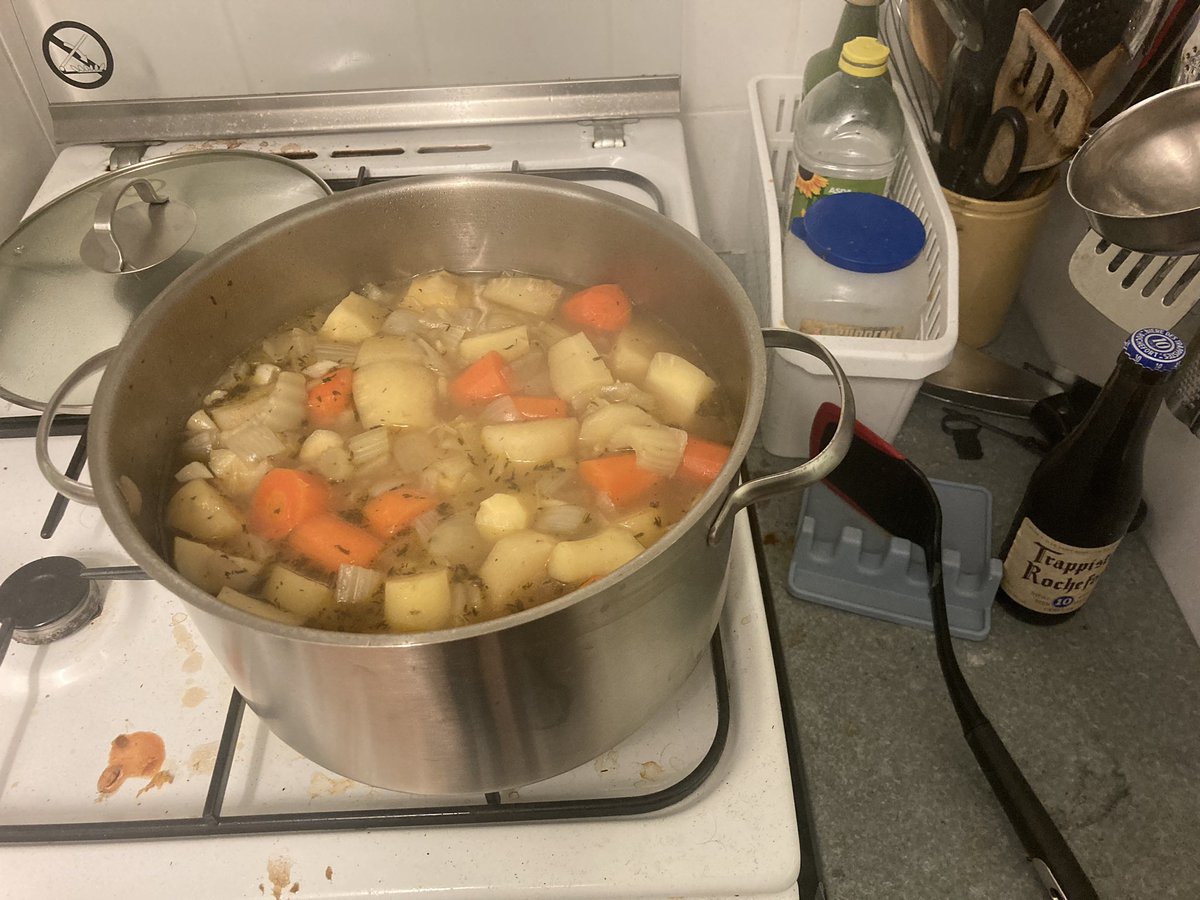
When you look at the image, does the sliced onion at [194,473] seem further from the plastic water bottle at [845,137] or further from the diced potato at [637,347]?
the plastic water bottle at [845,137]

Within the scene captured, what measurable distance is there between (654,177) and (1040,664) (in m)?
0.70

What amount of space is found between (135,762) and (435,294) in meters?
0.50

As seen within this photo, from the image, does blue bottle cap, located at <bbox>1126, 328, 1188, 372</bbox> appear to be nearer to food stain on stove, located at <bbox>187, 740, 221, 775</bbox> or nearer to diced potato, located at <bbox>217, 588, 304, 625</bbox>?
diced potato, located at <bbox>217, 588, 304, 625</bbox>

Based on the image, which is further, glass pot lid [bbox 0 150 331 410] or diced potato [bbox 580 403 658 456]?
glass pot lid [bbox 0 150 331 410]

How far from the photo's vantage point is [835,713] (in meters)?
0.80

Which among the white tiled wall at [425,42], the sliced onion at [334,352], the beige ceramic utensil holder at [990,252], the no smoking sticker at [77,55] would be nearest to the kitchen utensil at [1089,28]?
the beige ceramic utensil holder at [990,252]

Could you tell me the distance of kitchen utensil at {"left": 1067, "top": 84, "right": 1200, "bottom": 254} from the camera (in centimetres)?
68

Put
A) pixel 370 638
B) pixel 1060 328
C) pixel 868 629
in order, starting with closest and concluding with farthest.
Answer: pixel 370 638 < pixel 868 629 < pixel 1060 328

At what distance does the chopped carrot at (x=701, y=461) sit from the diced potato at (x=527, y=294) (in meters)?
0.25

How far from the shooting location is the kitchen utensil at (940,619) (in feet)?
2.16

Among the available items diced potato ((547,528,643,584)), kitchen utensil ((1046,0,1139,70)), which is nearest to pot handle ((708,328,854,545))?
diced potato ((547,528,643,584))

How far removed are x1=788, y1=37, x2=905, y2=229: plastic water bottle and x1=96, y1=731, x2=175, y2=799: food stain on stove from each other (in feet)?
2.69

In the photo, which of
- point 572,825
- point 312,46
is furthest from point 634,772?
point 312,46

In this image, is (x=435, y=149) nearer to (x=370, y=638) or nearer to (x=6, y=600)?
Result: (x=6, y=600)
